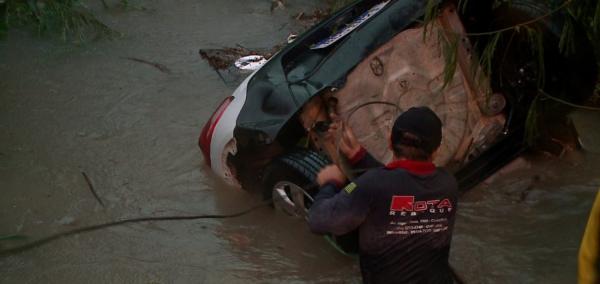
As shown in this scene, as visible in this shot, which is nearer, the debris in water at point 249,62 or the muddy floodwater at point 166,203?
the muddy floodwater at point 166,203

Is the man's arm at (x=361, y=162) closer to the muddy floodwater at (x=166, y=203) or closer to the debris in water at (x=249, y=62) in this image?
the muddy floodwater at (x=166, y=203)

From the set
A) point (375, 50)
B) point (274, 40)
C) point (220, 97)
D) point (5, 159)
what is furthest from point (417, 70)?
point (274, 40)

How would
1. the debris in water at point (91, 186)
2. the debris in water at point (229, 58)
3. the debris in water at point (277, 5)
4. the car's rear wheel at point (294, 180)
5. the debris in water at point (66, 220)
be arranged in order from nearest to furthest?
1. the car's rear wheel at point (294, 180)
2. the debris in water at point (66, 220)
3. the debris in water at point (91, 186)
4. the debris in water at point (229, 58)
5. the debris in water at point (277, 5)

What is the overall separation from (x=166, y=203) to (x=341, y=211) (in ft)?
7.64

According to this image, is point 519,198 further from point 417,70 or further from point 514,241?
point 417,70

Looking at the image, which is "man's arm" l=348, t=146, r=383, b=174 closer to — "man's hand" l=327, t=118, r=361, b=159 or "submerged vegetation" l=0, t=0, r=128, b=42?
"man's hand" l=327, t=118, r=361, b=159

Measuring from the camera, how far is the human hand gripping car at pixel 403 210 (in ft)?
8.76

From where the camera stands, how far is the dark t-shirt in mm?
2693

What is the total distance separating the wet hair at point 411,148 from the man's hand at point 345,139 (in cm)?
75

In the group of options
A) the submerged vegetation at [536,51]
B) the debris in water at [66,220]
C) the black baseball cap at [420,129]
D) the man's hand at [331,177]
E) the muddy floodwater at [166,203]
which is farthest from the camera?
the debris in water at [66,220]

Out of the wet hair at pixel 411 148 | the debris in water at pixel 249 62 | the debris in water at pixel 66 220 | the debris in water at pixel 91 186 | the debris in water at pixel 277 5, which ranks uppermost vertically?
the wet hair at pixel 411 148

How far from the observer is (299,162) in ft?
12.0

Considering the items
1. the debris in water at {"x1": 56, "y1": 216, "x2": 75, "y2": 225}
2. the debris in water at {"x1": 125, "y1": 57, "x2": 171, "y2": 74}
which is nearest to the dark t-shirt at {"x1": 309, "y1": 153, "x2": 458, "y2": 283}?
the debris in water at {"x1": 56, "y1": 216, "x2": 75, "y2": 225}

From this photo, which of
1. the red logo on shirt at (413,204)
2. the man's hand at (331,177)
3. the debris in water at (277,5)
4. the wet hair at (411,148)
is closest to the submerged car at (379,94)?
the man's hand at (331,177)
